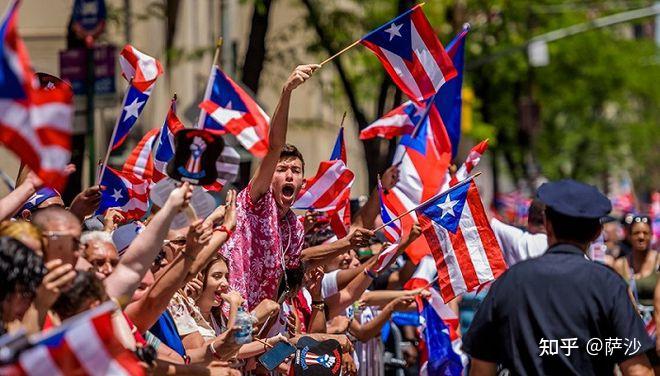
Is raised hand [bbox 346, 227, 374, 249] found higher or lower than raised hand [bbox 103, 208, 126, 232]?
lower

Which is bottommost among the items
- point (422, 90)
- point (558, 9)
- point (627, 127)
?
point (627, 127)

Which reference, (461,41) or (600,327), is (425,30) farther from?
(600,327)

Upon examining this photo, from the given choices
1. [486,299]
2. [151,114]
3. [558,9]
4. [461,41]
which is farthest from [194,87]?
[486,299]

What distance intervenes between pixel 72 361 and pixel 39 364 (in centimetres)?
11

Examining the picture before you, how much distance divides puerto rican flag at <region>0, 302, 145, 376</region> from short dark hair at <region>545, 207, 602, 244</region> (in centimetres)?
248

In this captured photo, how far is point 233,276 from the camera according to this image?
27.4 feet

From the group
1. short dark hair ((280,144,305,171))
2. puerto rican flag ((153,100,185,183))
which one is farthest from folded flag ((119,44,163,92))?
short dark hair ((280,144,305,171))

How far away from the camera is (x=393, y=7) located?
1241 inches

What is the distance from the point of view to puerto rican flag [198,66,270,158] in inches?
Result: 387

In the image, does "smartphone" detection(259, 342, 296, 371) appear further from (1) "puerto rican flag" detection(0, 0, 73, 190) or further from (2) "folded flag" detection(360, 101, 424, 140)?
(2) "folded flag" detection(360, 101, 424, 140)

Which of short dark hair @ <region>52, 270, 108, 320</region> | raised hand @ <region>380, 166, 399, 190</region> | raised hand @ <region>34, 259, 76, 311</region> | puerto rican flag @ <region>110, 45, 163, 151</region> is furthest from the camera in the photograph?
raised hand @ <region>380, 166, 399, 190</region>

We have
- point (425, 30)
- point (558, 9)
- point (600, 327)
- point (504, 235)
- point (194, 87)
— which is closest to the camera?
A: point (600, 327)

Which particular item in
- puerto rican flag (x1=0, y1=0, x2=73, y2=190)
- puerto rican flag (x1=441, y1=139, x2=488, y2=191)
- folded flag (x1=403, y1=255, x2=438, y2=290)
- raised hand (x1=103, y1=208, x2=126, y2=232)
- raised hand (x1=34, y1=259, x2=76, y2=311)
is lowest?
folded flag (x1=403, y1=255, x2=438, y2=290)

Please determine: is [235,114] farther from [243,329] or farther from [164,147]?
[243,329]
